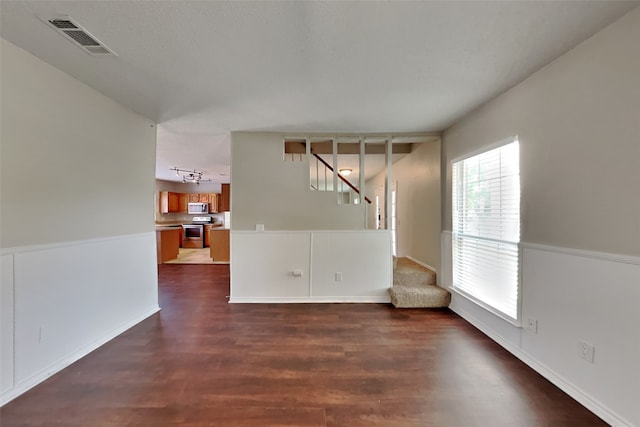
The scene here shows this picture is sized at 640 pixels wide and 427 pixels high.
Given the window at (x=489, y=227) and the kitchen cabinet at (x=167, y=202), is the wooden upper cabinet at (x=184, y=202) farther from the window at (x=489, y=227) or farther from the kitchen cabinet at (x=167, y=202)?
the window at (x=489, y=227)

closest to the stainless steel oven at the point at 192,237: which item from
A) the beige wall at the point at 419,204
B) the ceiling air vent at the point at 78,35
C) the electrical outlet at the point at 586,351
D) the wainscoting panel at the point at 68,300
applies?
the wainscoting panel at the point at 68,300

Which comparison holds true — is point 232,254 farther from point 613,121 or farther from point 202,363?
point 613,121

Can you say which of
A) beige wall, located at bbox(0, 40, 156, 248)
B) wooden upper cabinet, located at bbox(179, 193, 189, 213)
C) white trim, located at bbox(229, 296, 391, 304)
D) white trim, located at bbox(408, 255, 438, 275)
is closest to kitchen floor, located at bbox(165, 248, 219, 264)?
wooden upper cabinet, located at bbox(179, 193, 189, 213)

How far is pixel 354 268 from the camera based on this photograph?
3914 millimetres

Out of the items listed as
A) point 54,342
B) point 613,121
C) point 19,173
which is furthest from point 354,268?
point 19,173

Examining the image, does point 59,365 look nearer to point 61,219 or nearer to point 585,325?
point 61,219

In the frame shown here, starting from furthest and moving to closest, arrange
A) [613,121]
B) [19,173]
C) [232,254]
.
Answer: [232,254] → [19,173] → [613,121]

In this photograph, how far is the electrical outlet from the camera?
5.73 feet

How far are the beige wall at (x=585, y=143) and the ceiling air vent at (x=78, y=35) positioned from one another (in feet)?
11.0

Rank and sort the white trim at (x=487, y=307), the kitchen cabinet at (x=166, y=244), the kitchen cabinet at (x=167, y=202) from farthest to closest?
1. the kitchen cabinet at (x=167, y=202)
2. the kitchen cabinet at (x=166, y=244)
3. the white trim at (x=487, y=307)

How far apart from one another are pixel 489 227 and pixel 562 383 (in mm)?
1413

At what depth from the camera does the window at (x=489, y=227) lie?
2.47 metres

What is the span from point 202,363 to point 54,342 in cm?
120

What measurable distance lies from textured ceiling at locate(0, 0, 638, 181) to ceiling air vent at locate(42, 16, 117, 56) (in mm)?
60
